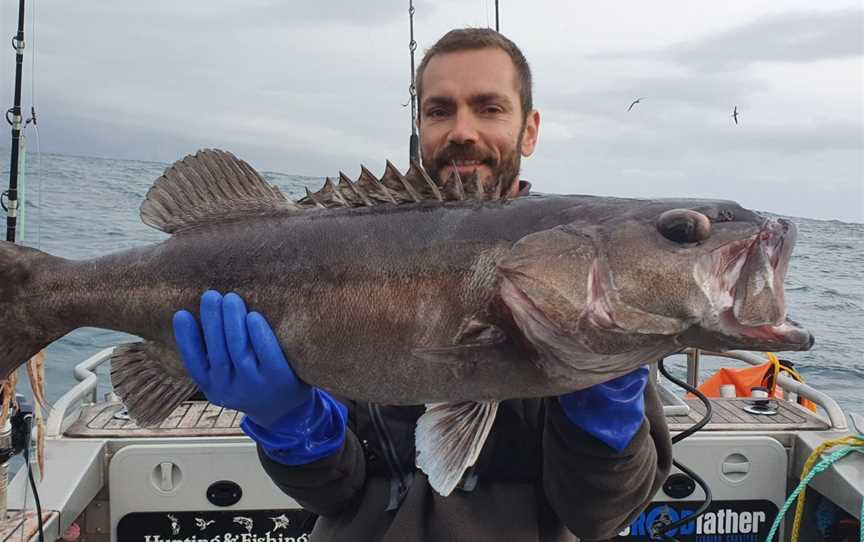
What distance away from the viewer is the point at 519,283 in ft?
6.96

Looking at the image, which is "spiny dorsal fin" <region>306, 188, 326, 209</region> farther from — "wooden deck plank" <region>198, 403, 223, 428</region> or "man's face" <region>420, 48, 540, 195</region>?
"wooden deck plank" <region>198, 403, 223, 428</region>

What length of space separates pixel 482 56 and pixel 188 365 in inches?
83.1

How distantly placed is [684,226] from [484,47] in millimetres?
2044

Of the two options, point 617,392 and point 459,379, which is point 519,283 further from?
point 617,392

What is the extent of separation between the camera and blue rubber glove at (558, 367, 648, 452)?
2.42 meters

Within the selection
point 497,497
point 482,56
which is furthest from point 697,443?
point 482,56

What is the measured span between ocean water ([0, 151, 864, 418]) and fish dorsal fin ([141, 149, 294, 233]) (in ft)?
4.58

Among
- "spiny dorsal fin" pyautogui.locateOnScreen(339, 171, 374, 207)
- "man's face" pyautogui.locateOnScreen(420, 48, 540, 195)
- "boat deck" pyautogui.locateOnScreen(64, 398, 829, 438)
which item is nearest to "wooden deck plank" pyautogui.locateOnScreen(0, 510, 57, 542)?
"boat deck" pyautogui.locateOnScreen(64, 398, 829, 438)

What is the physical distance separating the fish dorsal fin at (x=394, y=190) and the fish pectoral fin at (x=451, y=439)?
680mm

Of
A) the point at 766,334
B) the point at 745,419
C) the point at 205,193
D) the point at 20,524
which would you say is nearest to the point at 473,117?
the point at 205,193

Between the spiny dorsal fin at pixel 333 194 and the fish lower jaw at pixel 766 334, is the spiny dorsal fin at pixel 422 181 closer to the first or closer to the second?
the spiny dorsal fin at pixel 333 194

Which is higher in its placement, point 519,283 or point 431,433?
point 519,283

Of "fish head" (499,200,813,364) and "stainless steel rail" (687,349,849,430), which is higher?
"fish head" (499,200,813,364)

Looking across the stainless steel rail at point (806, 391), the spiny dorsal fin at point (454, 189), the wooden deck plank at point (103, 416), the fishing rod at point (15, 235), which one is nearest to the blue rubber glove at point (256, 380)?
the spiny dorsal fin at point (454, 189)
